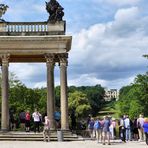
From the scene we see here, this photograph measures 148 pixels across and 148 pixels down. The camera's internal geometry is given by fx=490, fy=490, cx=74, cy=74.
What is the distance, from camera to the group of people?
105 feet

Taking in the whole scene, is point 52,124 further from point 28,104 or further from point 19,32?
point 28,104

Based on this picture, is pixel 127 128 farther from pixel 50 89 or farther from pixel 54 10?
pixel 54 10

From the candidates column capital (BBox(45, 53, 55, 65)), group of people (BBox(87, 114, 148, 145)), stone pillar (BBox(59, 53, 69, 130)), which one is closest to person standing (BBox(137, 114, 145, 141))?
group of people (BBox(87, 114, 148, 145))

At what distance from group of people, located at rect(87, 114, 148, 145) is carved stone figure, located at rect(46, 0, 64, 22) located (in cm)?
860

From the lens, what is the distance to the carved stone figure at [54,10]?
1513 inches

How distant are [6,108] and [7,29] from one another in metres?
6.19

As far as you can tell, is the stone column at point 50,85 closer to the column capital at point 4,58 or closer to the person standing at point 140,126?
the column capital at point 4,58

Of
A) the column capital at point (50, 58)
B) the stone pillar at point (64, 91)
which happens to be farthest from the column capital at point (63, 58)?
the column capital at point (50, 58)

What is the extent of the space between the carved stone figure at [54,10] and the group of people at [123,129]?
860cm

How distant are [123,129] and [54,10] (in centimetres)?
1092

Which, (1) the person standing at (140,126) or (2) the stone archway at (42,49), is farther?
(2) the stone archway at (42,49)

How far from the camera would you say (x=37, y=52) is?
124 ft

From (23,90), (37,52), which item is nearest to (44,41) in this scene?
(37,52)

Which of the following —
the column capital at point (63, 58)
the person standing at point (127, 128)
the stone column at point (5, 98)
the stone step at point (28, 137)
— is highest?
the column capital at point (63, 58)
